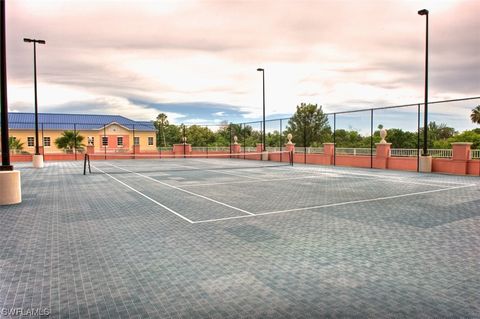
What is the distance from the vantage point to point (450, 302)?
3.64 meters

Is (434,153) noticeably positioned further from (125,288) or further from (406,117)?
(125,288)

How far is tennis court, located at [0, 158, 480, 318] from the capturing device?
362 cm

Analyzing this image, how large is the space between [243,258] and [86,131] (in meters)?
56.9

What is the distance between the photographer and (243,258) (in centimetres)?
504

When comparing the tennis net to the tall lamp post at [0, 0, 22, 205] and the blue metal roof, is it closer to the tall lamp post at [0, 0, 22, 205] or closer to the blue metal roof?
the tall lamp post at [0, 0, 22, 205]

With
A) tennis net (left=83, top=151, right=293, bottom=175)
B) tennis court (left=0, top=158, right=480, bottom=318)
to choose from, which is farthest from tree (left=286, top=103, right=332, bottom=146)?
tennis court (left=0, top=158, right=480, bottom=318)

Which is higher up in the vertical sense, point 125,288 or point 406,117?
point 406,117

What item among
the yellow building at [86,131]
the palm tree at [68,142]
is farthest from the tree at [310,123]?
the palm tree at [68,142]

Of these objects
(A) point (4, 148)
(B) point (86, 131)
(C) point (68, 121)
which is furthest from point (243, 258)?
(C) point (68, 121)

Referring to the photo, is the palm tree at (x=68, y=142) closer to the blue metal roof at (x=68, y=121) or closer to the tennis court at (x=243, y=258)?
the blue metal roof at (x=68, y=121)

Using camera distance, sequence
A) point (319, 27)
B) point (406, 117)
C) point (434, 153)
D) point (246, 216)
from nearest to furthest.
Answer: point (246, 216), point (319, 27), point (434, 153), point (406, 117)

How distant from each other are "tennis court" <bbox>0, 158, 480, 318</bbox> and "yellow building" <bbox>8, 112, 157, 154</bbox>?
144 feet

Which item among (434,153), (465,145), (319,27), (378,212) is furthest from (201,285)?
(434,153)

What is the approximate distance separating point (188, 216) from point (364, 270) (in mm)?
4404
